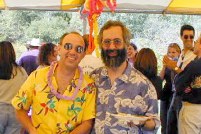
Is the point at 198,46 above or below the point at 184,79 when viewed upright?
above

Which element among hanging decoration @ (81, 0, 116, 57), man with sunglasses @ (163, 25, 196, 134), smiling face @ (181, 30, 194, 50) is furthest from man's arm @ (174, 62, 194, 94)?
hanging decoration @ (81, 0, 116, 57)

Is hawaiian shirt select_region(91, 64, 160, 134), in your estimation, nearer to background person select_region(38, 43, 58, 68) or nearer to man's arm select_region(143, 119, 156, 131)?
man's arm select_region(143, 119, 156, 131)

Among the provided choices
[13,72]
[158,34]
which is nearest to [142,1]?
[158,34]

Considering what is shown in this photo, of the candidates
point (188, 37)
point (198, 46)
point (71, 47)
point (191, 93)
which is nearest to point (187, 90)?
point (191, 93)

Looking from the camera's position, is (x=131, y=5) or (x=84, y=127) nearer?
(x=84, y=127)

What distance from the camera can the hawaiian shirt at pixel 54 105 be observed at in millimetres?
1892

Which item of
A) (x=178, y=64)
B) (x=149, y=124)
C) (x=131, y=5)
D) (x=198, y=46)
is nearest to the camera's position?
(x=149, y=124)

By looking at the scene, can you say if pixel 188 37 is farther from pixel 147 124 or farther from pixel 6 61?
pixel 147 124

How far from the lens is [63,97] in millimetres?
1885

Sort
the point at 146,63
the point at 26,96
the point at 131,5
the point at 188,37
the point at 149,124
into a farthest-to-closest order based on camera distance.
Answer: the point at 131,5 < the point at 188,37 < the point at 146,63 < the point at 26,96 < the point at 149,124

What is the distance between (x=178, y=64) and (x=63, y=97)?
167cm

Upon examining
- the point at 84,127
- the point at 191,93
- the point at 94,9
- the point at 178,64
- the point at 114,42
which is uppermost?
the point at 94,9

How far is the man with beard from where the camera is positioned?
1.86m

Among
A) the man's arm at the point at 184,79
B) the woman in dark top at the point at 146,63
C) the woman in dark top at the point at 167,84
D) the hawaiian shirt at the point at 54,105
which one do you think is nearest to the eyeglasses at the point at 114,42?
the hawaiian shirt at the point at 54,105
